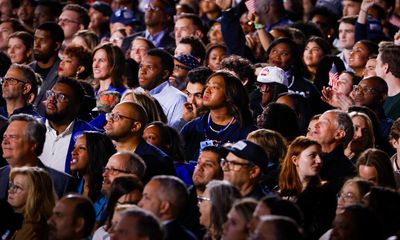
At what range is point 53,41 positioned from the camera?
1401cm

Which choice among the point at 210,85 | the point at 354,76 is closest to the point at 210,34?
the point at 354,76

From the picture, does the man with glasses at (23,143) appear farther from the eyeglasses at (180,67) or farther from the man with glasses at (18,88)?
the eyeglasses at (180,67)

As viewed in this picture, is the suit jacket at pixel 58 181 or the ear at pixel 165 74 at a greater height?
the suit jacket at pixel 58 181

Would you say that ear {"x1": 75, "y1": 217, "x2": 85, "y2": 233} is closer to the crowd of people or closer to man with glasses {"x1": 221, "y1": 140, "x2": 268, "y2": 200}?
the crowd of people

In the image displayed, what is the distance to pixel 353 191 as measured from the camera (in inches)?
351

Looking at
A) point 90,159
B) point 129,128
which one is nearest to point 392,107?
point 129,128

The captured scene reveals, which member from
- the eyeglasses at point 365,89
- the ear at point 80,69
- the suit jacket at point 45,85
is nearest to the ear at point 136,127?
the eyeglasses at point 365,89

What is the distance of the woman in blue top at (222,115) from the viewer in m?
10.9

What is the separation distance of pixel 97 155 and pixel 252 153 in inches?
58.8

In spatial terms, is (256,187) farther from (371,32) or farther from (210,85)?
(371,32)

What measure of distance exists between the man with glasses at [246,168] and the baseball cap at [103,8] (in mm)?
7768

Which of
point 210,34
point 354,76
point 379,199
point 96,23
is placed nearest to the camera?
point 379,199

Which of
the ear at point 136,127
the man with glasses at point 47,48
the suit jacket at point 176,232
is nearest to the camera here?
the suit jacket at point 176,232

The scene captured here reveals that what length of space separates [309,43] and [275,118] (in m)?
3.01
